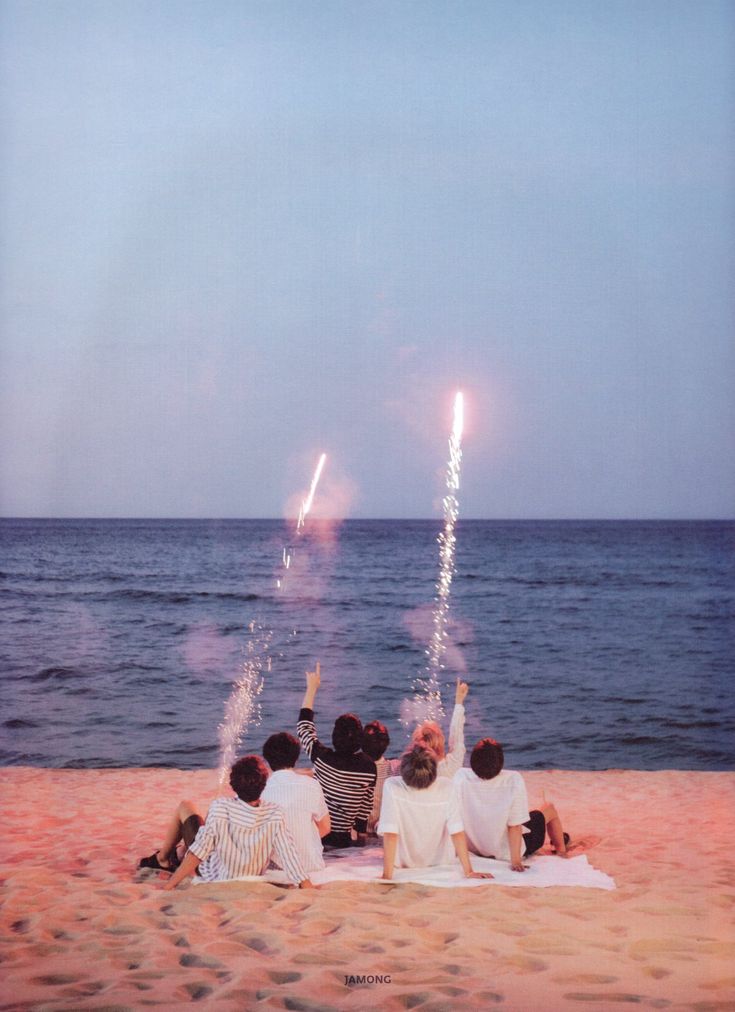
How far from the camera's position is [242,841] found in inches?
261

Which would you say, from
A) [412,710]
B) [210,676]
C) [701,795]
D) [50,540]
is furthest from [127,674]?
[50,540]

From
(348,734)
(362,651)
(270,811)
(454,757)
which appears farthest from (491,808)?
(362,651)

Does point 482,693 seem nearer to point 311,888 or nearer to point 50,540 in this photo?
point 311,888

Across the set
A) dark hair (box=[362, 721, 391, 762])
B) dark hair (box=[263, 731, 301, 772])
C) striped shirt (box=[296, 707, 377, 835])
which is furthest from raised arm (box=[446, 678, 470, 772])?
dark hair (box=[263, 731, 301, 772])

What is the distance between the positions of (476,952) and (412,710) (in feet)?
45.9

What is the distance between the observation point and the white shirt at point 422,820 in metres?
6.80

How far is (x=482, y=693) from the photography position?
806 inches

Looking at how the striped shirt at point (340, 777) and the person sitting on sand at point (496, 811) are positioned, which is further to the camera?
the striped shirt at point (340, 777)

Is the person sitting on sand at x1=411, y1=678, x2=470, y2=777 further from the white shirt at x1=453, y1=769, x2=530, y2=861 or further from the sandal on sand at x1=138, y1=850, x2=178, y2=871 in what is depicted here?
the sandal on sand at x1=138, y1=850, x2=178, y2=871

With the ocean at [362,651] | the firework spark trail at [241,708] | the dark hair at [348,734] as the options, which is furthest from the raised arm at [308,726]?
the ocean at [362,651]

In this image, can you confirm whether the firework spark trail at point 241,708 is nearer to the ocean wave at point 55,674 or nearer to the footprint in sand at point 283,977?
the ocean wave at point 55,674

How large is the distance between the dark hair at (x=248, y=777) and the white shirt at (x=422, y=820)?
88 cm

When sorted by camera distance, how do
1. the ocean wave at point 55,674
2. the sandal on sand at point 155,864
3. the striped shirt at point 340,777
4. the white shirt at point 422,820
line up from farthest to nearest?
the ocean wave at point 55,674, the striped shirt at point 340,777, the sandal on sand at point 155,864, the white shirt at point 422,820

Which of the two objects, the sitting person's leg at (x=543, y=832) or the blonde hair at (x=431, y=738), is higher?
the blonde hair at (x=431, y=738)
